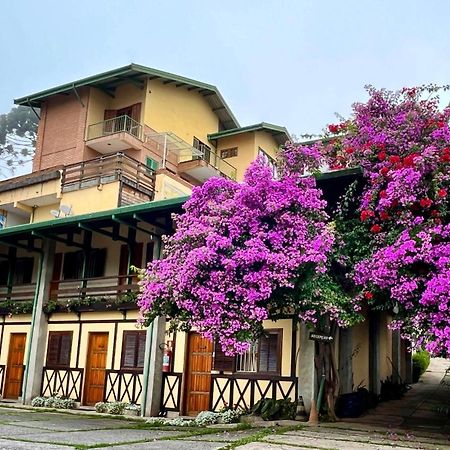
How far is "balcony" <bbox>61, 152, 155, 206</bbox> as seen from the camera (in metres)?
21.2

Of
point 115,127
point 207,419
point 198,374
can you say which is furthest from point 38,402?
point 115,127

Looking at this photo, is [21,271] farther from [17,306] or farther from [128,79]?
[128,79]

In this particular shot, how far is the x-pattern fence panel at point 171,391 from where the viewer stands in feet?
49.6

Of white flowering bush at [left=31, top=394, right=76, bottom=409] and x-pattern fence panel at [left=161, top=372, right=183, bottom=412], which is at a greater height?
x-pattern fence panel at [left=161, top=372, right=183, bottom=412]

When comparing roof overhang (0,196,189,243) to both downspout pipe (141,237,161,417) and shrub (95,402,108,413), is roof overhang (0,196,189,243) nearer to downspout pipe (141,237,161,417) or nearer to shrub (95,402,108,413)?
downspout pipe (141,237,161,417)

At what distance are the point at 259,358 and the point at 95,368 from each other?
5.49 m

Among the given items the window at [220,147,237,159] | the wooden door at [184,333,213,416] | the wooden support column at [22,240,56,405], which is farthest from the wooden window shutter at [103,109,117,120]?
the wooden door at [184,333,213,416]

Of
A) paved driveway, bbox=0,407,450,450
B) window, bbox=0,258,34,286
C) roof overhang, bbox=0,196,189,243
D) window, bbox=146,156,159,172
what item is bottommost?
paved driveway, bbox=0,407,450,450

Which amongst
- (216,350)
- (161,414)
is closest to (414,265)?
(216,350)

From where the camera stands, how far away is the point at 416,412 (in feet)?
48.4

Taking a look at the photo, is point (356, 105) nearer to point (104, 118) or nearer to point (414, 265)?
point (414, 265)

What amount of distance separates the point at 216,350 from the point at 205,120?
16.5m

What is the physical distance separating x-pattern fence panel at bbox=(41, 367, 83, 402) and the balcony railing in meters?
6.76

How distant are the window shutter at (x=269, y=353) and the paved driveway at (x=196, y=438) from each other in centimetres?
226
